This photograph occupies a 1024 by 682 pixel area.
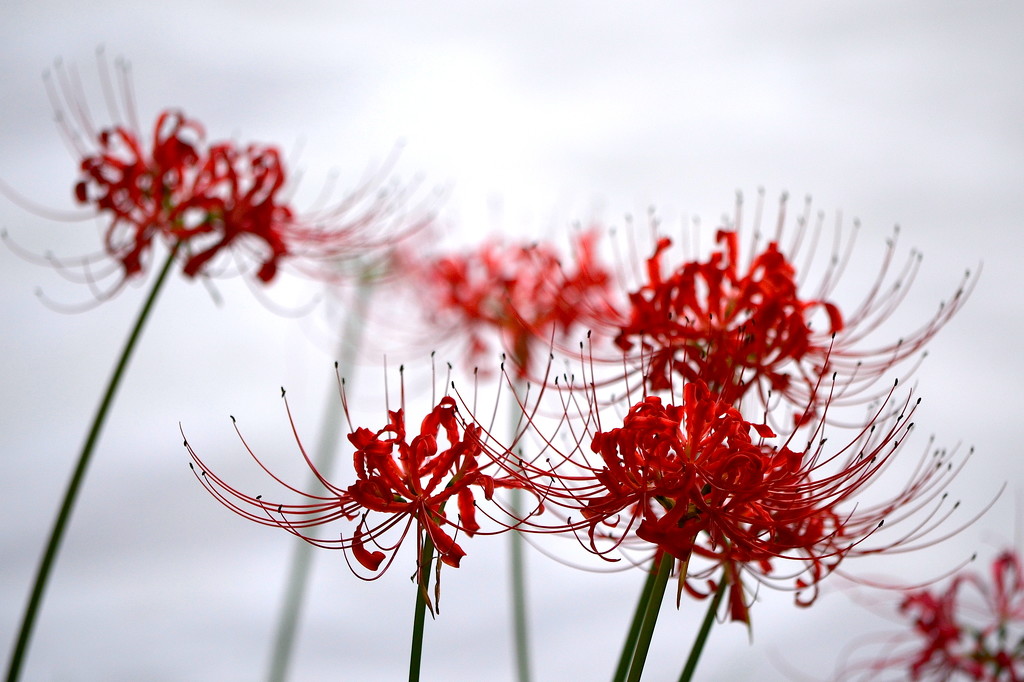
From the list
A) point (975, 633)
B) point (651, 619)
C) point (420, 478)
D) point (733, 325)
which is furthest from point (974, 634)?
point (420, 478)

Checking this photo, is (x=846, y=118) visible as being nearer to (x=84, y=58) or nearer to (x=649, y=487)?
(x=84, y=58)

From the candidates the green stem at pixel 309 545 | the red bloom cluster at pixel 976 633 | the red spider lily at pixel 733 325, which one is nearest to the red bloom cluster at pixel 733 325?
the red spider lily at pixel 733 325

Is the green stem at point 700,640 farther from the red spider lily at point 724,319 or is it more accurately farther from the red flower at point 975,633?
the red flower at point 975,633

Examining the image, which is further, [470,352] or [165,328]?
[165,328]

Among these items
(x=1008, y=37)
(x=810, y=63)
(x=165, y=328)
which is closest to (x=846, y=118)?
(x=810, y=63)

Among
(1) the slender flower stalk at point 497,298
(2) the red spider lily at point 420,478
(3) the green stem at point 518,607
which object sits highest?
(1) the slender flower stalk at point 497,298

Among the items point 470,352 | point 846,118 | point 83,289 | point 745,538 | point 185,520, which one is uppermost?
point 846,118
